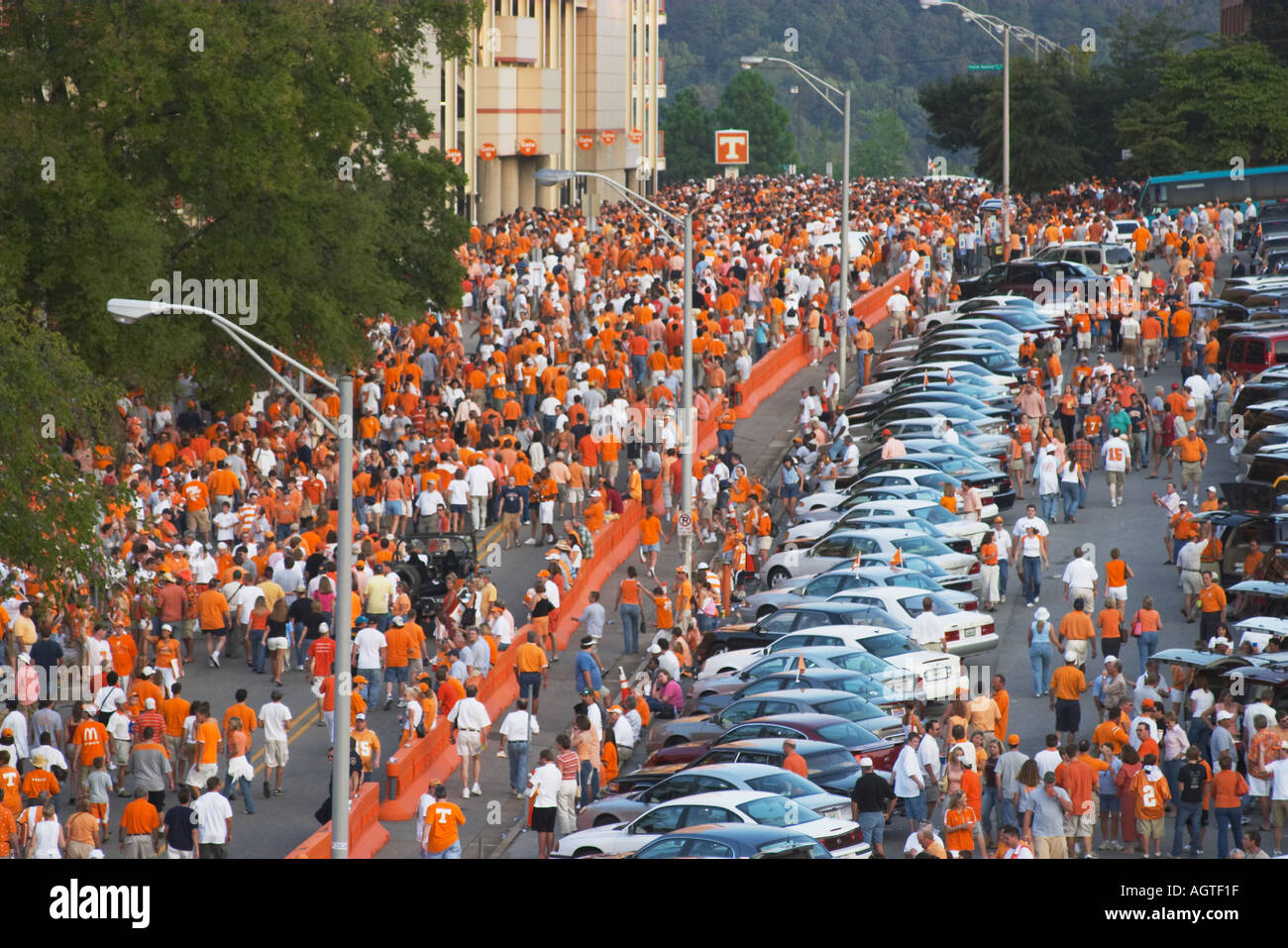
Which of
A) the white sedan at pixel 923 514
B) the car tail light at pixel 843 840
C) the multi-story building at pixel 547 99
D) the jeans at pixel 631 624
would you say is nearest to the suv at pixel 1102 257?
the white sedan at pixel 923 514

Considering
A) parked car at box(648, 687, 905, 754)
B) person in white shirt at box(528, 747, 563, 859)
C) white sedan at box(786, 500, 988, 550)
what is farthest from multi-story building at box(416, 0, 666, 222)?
person in white shirt at box(528, 747, 563, 859)

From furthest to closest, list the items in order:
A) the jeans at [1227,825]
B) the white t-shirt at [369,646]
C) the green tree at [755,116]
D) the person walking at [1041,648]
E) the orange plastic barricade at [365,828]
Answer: the green tree at [755,116] → the white t-shirt at [369,646] → the person walking at [1041,648] → the orange plastic barricade at [365,828] → the jeans at [1227,825]

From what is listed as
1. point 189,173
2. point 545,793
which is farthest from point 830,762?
point 189,173

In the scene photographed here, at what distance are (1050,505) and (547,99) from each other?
5301cm

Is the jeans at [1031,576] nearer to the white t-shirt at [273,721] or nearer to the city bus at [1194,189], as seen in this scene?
the white t-shirt at [273,721]

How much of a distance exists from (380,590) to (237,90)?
11.4 meters

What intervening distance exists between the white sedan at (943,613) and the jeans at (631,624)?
3.07m

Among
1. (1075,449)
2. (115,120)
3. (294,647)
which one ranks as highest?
(115,120)

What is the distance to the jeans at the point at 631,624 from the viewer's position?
2533 centimetres
